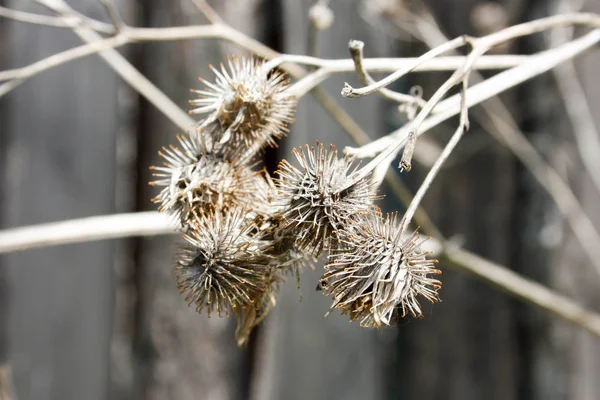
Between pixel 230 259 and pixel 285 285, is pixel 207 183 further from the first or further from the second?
pixel 285 285

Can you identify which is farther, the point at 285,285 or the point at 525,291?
the point at 285,285

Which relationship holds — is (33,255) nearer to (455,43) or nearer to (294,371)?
(294,371)

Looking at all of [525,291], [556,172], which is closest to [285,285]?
[525,291]

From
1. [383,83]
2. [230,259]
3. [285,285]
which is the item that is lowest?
[285,285]

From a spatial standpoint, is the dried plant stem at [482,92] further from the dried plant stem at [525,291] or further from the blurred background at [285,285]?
the blurred background at [285,285]

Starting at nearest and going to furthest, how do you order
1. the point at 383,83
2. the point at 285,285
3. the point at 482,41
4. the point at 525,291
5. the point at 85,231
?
the point at 383,83 < the point at 482,41 < the point at 85,231 < the point at 525,291 < the point at 285,285

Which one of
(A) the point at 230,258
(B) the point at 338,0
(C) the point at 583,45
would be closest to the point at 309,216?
(A) the point at 230,258

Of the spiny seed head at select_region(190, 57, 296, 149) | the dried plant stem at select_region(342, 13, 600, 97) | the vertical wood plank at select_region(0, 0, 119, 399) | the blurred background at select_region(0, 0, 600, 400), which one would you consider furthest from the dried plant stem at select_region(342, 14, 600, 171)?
the vertical wood plank at select_region(0, 0, 119, 399)

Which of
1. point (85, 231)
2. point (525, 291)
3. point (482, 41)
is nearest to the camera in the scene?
point (482, 41)
